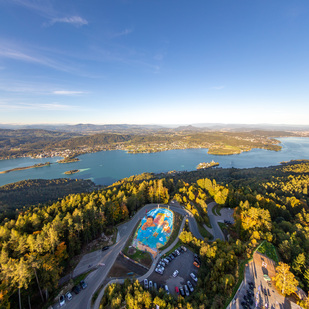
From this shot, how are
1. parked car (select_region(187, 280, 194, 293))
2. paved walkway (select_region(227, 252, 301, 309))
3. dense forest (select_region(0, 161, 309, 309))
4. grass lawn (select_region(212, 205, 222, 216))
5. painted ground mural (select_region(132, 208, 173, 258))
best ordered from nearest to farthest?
paved walkway (select_region(227, 252, 301, 309)) < dense forest (select_region(0, 161, 309, 309)) < parked car (select_region(187, 280, 194, 293)) < painted ground mural (select_region(132, 208, 173, 258)) < grass lawn (select_region(212, 205, 222, 216))

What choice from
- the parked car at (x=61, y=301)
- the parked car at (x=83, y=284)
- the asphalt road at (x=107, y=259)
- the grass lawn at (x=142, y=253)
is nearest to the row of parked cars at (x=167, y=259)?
the grass lawn at (x=142, y=253)

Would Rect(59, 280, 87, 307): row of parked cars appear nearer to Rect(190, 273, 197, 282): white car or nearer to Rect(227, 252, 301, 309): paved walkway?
Rect(190, 273, 197, 282): white car

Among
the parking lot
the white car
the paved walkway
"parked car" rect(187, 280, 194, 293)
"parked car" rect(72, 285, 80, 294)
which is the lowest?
the parking lot

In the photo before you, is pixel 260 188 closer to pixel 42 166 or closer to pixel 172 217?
pixel 172 217

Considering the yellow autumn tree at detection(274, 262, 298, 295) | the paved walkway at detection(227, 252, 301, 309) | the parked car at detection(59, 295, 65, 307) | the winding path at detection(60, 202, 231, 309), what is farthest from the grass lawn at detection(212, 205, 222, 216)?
the parked car at detection(59, 295, 65, 307)

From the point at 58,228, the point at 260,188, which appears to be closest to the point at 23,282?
the point at 58,228

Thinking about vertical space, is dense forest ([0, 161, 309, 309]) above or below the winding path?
above
